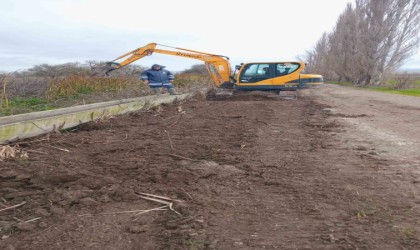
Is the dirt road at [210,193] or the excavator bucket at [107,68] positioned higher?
the excavator bucket at [107,68]

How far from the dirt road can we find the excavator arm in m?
9.47

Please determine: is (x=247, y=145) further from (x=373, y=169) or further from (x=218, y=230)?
(x=218, y=230)

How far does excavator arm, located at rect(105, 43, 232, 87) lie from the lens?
14.9m

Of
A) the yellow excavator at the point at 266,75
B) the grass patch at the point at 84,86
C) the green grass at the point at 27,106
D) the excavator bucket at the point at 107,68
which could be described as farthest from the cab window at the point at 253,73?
the green grass at the point at 27,106

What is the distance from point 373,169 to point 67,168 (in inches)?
140

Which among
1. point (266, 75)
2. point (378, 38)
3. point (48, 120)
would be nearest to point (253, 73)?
point (266, 75)

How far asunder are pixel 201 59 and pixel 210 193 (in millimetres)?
13363

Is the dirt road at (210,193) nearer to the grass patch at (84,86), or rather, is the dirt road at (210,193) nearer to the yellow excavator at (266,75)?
the grass patch at (84,86)

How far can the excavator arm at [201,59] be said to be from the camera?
48.9 ft

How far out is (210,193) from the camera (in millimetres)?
3354

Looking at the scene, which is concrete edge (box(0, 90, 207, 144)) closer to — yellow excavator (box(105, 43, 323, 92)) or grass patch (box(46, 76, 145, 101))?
grass patch (box(46, 76, 145, 101))

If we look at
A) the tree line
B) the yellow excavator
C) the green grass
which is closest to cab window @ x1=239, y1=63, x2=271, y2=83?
the yellow excavator

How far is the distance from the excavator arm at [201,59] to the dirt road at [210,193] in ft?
31.1

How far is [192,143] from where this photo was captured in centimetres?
552
